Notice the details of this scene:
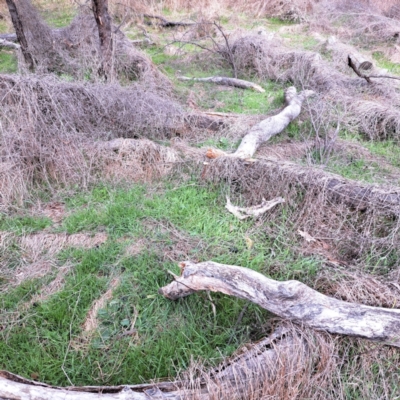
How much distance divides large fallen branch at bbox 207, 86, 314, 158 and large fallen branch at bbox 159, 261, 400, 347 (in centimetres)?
172

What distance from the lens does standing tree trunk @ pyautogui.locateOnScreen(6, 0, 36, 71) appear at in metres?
5.65

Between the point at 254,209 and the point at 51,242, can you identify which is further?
the point at 254,209

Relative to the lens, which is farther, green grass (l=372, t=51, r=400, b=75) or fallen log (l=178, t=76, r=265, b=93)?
green grass (l=372, t=51, r=400, b=75)

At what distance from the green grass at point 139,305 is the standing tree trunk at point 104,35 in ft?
10.3

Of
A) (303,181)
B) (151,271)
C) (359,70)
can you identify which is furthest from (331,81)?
(151,271)

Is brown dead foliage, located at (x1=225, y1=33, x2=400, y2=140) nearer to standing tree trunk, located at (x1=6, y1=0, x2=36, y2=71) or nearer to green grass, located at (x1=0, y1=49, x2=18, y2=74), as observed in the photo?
standing tree trunk, located at (x1=6, y1=0, x2=36, y2=71)

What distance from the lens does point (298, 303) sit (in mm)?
2078

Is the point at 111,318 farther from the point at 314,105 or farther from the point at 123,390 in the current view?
the point at 314,105

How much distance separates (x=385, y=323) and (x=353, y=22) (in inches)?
409

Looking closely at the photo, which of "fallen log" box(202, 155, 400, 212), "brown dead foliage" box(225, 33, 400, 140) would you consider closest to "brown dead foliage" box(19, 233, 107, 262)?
"fallen log" box(202, 155, 400, 212)

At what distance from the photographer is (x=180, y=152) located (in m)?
4.09

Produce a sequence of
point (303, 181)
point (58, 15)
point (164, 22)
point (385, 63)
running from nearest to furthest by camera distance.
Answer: point (303, 181) → point (385, 63) → point (164, 22) → point (58, 15)

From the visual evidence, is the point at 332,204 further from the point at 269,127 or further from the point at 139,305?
the point at 139,305

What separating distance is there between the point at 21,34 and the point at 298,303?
239 inches
